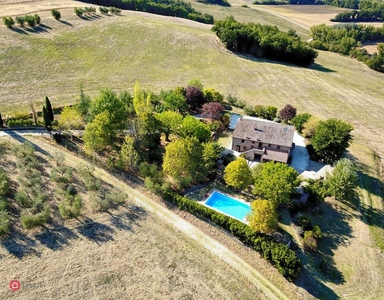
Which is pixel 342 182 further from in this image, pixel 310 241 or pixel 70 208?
Result: pixel 70 208

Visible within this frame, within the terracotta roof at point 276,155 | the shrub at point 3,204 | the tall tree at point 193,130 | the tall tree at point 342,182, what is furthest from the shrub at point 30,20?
the tall tree at point 342,182

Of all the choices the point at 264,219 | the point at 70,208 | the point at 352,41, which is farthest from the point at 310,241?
the point at 352,41

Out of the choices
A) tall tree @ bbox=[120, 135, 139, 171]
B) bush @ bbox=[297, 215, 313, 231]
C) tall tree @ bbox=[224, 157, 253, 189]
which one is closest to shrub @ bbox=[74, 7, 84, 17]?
tall tree @ bbox=[120, 135, 139, 171]

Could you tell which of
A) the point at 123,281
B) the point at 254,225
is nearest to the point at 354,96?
the point at 254,225

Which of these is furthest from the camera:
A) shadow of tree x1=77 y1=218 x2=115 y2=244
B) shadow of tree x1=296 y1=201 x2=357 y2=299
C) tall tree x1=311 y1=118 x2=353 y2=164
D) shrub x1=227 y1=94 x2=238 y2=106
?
shrub x1=227 y1=94 x2=238 y2=106

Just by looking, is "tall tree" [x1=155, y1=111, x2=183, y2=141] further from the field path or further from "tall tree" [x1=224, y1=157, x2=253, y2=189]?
"tall tree" [x1=224, y1=157, x2=253, y2=189]

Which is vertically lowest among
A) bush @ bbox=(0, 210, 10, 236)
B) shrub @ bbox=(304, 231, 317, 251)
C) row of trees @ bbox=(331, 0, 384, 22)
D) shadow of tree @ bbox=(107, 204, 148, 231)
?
shrub @ bbox=(304, 231, 317, 251)

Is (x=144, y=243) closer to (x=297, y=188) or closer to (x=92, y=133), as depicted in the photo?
(x=92, y=133)
